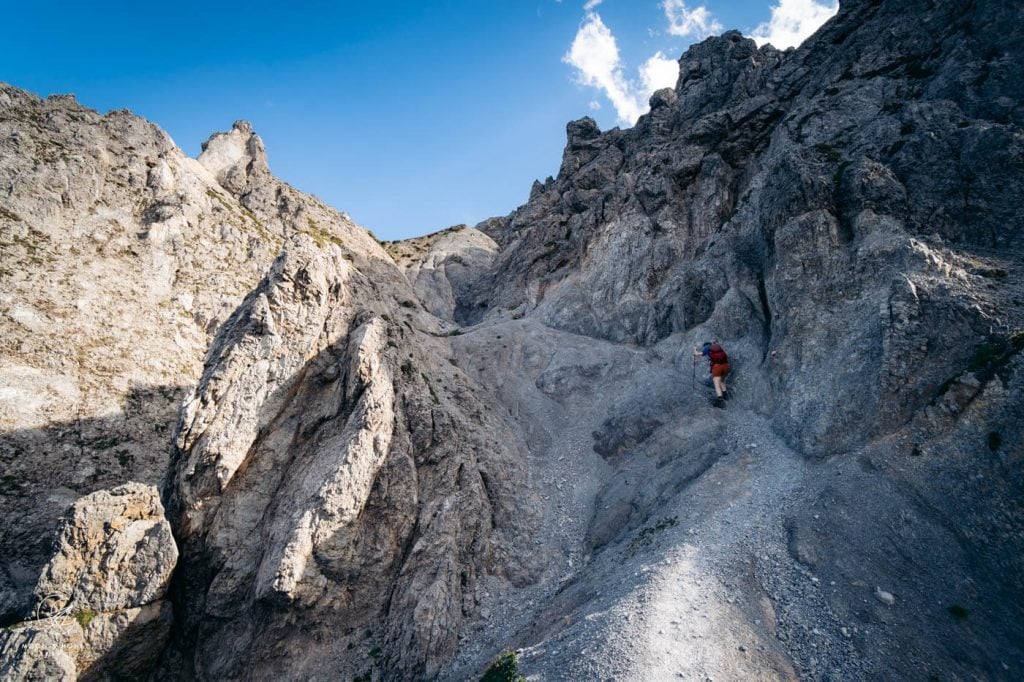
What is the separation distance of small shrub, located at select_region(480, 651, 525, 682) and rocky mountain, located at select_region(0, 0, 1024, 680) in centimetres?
52

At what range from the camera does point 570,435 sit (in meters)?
36.7

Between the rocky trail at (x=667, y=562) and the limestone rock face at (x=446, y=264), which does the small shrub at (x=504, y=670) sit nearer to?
the rocky trail at (x=667, y=562)

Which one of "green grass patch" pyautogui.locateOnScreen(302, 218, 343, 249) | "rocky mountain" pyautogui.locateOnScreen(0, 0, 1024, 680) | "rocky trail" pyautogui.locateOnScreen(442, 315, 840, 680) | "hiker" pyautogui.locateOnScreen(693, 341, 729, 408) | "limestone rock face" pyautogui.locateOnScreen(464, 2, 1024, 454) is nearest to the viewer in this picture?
"rocky trail" pyautogui.locateOnScreen(442, 315, 840, 680)

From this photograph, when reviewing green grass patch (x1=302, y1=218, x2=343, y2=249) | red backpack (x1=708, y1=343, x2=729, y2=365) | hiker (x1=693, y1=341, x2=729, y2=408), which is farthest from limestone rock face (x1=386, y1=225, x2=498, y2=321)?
hiker (x1=693, y1=341, x2=729, y2=408)

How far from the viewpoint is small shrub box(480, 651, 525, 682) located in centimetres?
1527

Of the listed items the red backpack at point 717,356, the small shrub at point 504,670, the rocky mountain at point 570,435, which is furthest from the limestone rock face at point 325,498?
the red backpack at point 717,356

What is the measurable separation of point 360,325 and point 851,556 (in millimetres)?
32330

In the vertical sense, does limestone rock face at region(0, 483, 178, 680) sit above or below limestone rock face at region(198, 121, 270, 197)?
below

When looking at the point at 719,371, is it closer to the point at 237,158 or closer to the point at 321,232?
the point at 321,232

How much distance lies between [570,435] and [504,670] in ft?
72.2

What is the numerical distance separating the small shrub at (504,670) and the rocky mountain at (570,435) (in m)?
0.52

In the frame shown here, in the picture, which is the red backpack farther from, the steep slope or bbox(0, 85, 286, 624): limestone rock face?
bbox(0, 85, 286, 624): limestone rock face

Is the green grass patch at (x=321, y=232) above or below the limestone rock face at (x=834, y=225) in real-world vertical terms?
above

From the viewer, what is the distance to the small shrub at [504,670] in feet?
50.1
